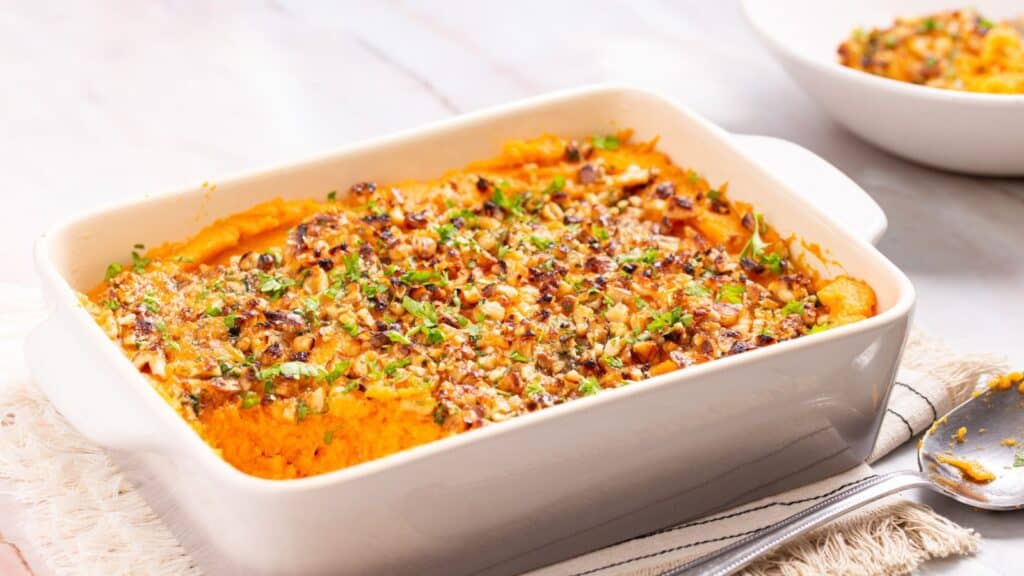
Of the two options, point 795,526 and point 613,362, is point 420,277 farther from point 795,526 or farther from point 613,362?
point 795,526

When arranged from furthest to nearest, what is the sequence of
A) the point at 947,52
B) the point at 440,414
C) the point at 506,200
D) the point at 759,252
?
the point at 947,52 < the point at 506,200 < the point at 759,252 < the point at 440,414

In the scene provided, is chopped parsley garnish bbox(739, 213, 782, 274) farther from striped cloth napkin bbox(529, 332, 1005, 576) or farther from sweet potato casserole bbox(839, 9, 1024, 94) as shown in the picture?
sweet potato casserole bbox(839, 9, 1024, 94)

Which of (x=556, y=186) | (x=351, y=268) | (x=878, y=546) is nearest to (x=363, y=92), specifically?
(x=556, y=186)

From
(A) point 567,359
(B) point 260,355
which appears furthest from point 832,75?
(B) point 260,355

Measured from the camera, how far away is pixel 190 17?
13.8 feet

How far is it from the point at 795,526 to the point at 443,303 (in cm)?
71

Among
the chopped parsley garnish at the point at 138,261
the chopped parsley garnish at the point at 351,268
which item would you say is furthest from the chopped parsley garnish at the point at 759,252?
the chopped parsley garnish at the point at 138,261

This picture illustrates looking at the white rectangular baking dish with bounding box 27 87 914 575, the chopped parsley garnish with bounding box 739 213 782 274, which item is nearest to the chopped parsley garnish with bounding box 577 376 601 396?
the white rectangular baking dish with bounding box 27 87 914 575

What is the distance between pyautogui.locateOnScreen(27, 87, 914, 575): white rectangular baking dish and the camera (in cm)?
193

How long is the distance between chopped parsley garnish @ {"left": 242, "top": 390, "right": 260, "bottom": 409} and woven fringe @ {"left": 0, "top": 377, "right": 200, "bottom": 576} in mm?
260

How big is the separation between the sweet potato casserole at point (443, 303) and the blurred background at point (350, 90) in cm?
67

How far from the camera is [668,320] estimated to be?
93.7 inches

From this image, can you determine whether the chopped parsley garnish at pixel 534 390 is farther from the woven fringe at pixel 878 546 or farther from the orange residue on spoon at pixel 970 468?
the orange residue on spoon at pixel 970 468

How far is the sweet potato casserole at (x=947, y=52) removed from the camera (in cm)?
343
